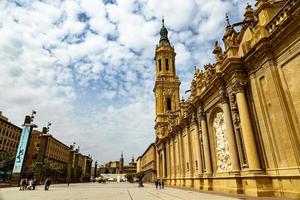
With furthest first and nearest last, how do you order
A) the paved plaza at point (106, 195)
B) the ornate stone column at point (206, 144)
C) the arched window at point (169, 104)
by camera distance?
the arched window at point (169, 104)
the ornate stone column at point (206, 144)
the paved plaza at point (106, 195)

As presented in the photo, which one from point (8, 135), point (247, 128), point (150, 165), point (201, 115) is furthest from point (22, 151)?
point (150, 165)

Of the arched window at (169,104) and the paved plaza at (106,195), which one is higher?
the arched window at (169,104)

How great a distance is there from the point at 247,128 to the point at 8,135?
68.5 meters

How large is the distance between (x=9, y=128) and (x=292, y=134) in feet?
237

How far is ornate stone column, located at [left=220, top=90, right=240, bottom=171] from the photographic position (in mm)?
16922

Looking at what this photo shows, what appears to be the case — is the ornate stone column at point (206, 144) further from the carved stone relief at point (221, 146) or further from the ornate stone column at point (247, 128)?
the ornate stone column at point (247, 128)

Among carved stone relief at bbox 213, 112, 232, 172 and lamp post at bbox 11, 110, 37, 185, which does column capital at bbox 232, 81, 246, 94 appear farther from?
lamp post at bbox 11, 110, 37, 185

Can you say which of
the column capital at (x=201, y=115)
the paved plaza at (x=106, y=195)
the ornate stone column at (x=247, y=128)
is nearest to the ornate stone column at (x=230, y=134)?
→ the ornate stone column at (x=247, y=128)

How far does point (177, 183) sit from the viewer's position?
35625 mm

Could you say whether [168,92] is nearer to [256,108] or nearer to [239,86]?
[239,86]

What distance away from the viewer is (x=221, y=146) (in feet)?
66.7

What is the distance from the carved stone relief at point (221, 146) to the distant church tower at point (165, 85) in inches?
1278

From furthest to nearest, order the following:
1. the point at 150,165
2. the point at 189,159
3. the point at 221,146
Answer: the point at 150,165 → the point at 189,159 → the point at 221,146

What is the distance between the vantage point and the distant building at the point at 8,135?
59784 mm
